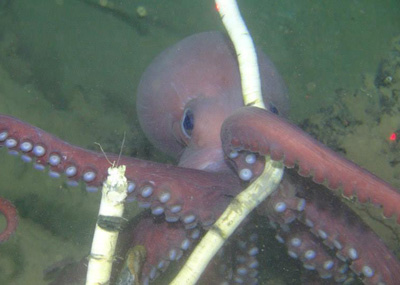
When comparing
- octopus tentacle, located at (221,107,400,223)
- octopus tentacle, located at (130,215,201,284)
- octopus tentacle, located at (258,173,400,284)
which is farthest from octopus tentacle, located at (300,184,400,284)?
octopus tentacle, located at (130,215,201,284)

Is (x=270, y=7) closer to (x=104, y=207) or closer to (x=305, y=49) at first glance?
(x=305, y=49)

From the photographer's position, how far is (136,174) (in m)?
2.03

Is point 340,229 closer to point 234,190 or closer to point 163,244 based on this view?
point 234,190

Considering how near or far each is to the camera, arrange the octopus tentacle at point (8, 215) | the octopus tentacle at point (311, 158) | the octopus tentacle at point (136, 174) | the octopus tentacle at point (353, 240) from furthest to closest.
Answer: the octopus tentacle at point (8, 215)
the octopus tentacle at point (353, 240)
the octopus tentacle at point (136, 174)
the octopus tentacle at point (311, 158)

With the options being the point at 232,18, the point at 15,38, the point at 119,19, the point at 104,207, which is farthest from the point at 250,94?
the point at 15,38

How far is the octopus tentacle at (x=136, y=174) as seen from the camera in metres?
1.96

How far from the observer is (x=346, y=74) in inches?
208

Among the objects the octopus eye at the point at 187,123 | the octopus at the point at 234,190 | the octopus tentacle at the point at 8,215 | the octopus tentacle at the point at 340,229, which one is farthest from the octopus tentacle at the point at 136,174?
the octopus eye at the point at 187,123

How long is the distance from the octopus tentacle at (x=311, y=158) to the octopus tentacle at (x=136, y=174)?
1.45 feet

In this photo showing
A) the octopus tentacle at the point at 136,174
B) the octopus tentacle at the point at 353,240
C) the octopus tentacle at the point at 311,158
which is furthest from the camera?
the octopus tentacle at the point at 353,240

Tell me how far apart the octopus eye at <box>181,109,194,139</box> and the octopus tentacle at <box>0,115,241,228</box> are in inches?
32.2

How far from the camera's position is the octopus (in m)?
1.81

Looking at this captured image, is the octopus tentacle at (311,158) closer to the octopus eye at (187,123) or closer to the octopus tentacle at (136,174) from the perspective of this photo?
the octopus tentacle at (136,174)

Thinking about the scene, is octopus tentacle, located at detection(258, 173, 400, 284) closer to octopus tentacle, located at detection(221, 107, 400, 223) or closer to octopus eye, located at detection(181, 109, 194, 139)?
octopus tentacle, located at detection(221, 107, 400, 223)
